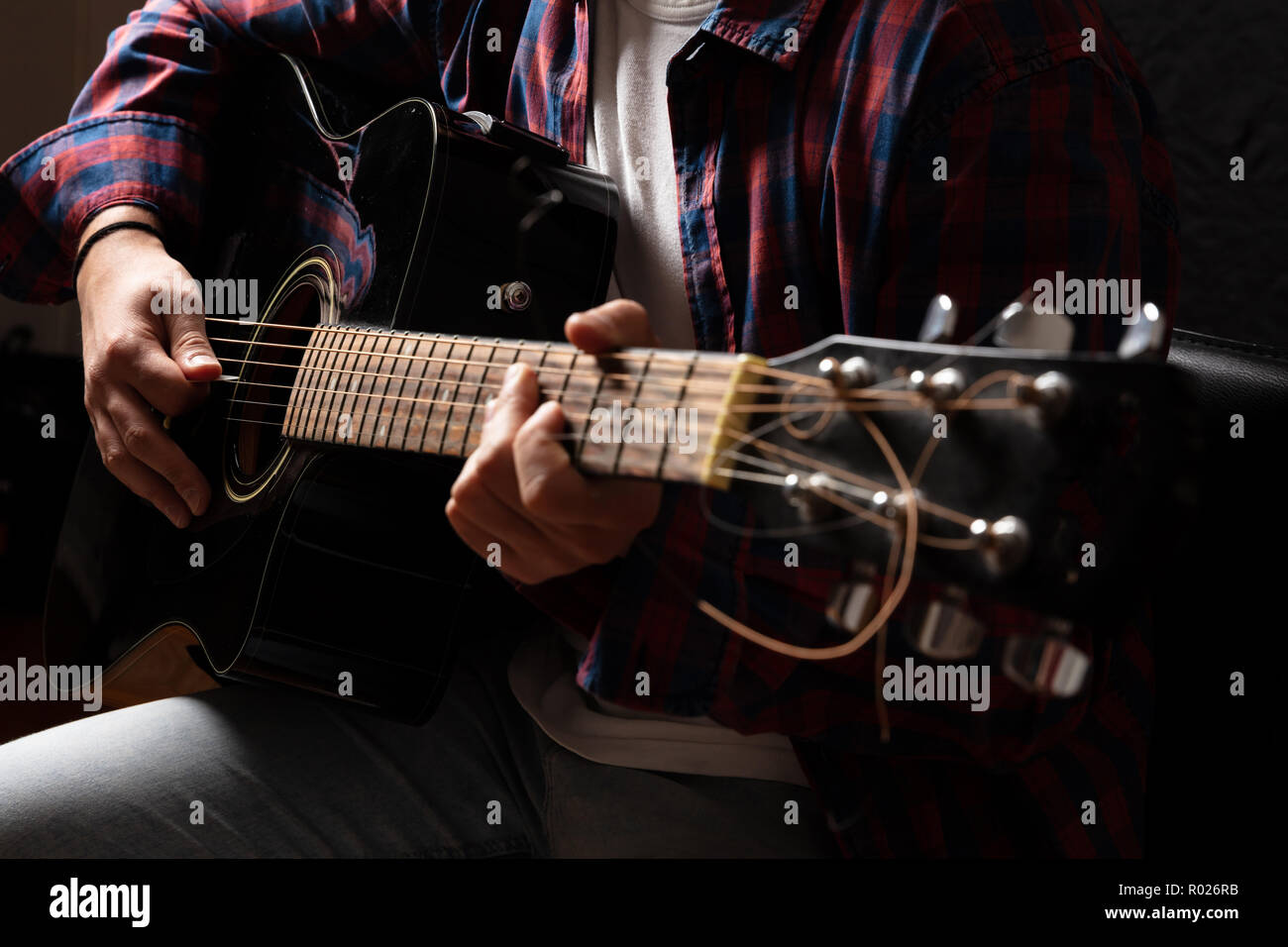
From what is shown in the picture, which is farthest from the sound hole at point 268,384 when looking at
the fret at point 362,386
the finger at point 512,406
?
the finger at point 512,406

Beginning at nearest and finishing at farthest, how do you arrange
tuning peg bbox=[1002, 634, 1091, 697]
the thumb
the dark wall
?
tuning peg bbox=[1002, 634, 1091, 697] < the thumb < the dark wall

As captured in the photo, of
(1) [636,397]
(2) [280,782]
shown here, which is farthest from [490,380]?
(2) [280,782]

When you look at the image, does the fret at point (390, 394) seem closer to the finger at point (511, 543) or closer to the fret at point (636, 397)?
the finger at point (511, 543)

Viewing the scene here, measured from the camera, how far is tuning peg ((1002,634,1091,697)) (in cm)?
42

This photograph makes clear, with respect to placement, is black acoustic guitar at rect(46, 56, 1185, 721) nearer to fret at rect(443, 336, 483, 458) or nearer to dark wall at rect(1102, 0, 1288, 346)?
fret at rect(443, 336, 483, 458)

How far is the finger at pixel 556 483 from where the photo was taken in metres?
0.55

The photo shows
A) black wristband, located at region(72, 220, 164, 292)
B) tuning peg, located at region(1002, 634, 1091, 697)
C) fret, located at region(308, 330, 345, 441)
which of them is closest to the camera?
tuning peg, located at region(1002, 634, 1091, 697)

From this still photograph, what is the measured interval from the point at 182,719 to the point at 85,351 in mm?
381

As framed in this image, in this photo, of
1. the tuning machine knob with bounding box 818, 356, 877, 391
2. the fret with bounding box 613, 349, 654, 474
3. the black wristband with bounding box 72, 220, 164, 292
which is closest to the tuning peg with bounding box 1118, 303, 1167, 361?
the tuning machine knob with bounding box 818, 356, 877, 391

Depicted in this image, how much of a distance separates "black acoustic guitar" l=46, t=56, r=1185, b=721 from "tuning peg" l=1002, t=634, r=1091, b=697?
0.02 metres

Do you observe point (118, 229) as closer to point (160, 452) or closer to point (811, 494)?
point (160, 452)

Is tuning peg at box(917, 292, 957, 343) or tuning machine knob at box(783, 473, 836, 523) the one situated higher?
tuning peg at box(917, 292, 957, 343)

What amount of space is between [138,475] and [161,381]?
10 cm
